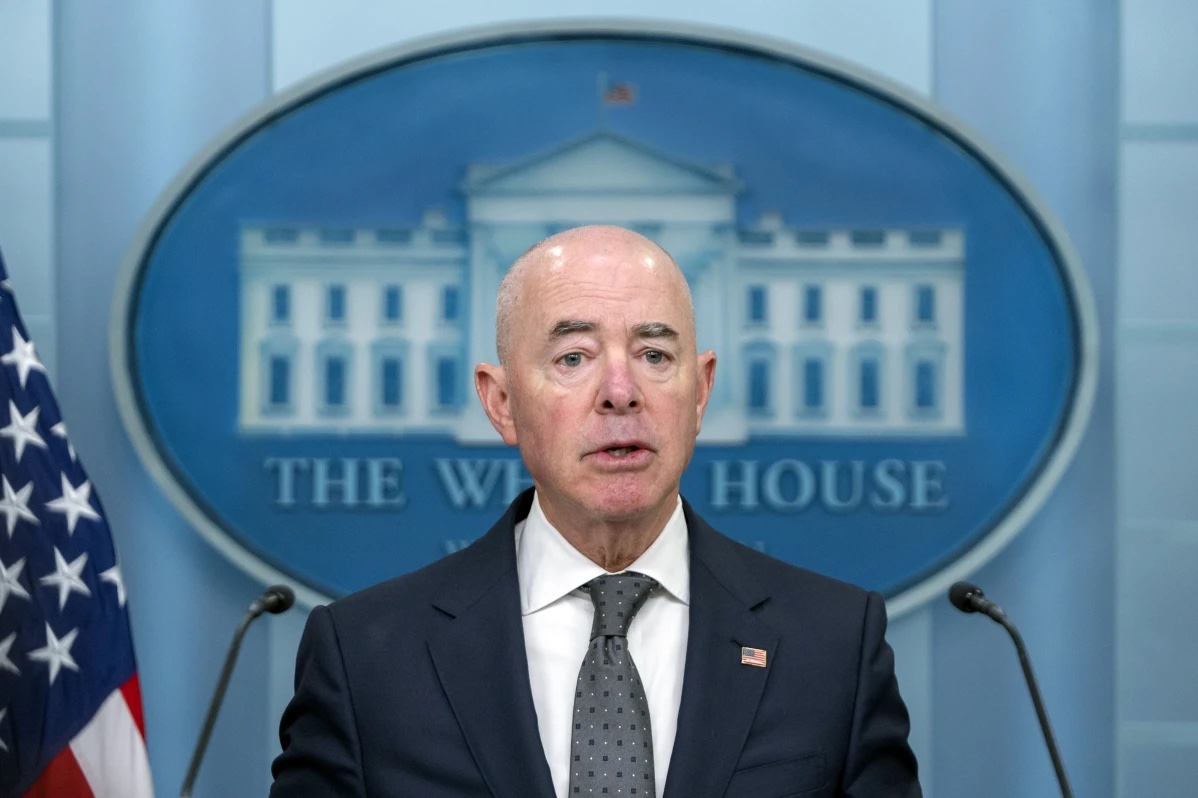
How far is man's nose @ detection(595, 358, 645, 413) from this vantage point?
1588 millimetres

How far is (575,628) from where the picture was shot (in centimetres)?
166

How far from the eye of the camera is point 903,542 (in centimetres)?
307

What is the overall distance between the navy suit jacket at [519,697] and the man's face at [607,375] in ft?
0.52

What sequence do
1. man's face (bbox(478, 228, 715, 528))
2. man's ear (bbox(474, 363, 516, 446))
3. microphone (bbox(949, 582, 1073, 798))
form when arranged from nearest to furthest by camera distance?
man's face (bbox(478, 228, 715, 528)) < man's ear (bbox(474, 363, 516, 446)) < microphone (bbox(949, 582, 1073, 798))

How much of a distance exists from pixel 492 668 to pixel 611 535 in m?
0.23

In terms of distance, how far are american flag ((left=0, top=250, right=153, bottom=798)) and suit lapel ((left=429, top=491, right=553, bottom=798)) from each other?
3.81 feet

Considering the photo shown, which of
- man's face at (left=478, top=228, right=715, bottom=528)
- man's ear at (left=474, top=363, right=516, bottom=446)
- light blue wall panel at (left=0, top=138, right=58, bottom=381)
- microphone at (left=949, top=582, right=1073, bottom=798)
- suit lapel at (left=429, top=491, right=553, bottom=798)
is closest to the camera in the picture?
suit lapel at (left=429, top=491, right=553, bottom=798)

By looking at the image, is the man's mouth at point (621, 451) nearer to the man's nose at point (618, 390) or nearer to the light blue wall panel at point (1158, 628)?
the man's nose at point (618, 390)

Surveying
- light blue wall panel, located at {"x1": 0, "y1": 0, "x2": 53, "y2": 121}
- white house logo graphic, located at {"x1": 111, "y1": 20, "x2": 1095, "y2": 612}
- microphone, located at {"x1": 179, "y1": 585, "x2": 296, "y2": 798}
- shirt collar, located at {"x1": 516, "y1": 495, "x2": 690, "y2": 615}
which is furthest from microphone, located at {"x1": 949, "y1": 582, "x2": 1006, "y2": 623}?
light blue wall panel, located at {"x1": 0, "y1": 0, "x2": 53, "y2": 121}

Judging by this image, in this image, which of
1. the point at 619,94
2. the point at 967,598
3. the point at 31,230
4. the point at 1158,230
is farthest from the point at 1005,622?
the point at 31,230

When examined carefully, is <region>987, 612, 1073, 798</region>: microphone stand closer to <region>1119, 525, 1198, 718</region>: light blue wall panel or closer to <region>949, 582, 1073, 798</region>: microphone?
<region>949, 582, 1073, 798</region>: microphone

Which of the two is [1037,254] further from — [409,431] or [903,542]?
[409,431]

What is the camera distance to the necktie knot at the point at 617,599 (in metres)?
1.61

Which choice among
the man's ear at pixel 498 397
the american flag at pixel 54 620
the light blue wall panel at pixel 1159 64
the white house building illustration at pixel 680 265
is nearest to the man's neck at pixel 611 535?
the man's ear at pixel 498 397
